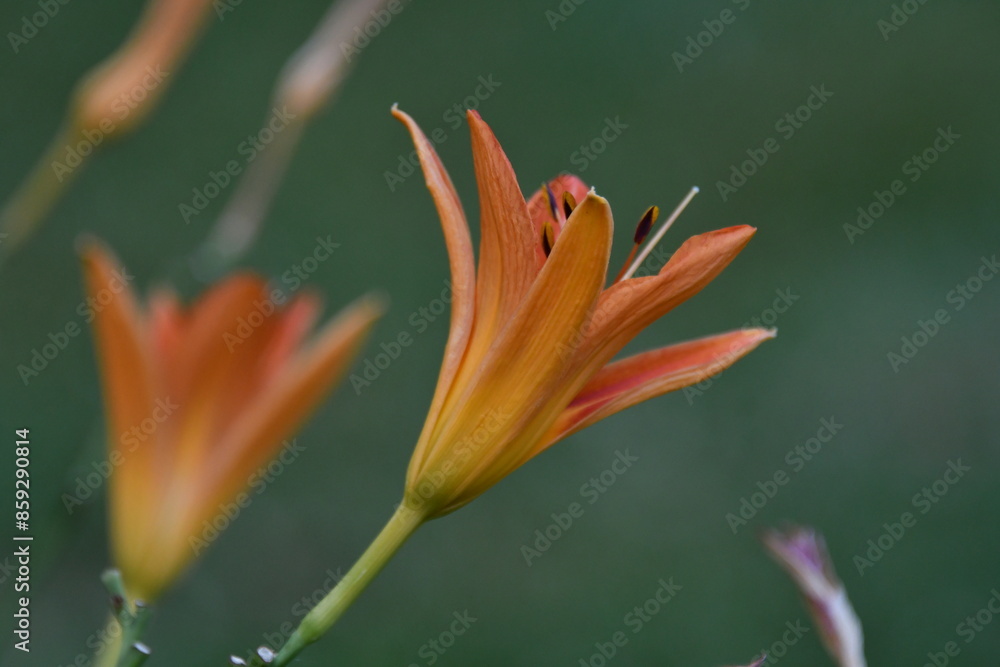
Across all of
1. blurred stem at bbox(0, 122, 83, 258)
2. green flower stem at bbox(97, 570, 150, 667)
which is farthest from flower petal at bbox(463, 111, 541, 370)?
blurred stem at bbox(0, 122, 83, 258)

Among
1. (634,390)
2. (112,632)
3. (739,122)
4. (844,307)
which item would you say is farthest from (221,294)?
(739,122)

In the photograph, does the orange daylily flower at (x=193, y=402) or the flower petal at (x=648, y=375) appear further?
the orange daylily flower at (x=193, y=402)

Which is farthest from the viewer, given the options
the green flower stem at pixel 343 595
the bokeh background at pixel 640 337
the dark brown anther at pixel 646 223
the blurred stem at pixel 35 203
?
the bokeh background at pixel 640 337

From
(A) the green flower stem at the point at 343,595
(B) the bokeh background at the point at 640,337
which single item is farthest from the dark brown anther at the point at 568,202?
(B) the bokeh background at the point at 640,337

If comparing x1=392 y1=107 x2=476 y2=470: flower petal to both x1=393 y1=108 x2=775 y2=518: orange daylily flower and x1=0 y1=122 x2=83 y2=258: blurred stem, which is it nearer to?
x1=393 y1=108 x2=775 y2=518: orange daylily flower

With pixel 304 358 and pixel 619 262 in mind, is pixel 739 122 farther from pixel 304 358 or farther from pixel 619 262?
pixel 304 358

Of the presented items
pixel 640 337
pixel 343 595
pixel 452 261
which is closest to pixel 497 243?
pixel 452 261

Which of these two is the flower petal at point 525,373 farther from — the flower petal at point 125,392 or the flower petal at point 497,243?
the flower petal at point 125,392

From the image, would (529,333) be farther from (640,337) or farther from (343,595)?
(640,337)
